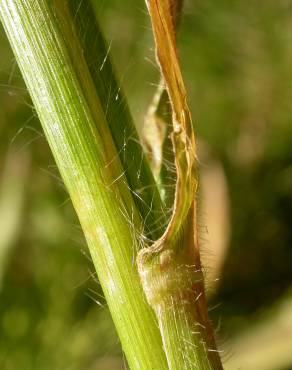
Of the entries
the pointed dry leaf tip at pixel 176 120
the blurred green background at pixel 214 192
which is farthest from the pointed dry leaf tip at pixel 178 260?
the blurred green background at pixel 214 192

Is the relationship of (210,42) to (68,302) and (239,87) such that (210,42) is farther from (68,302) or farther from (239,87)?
(68,302)

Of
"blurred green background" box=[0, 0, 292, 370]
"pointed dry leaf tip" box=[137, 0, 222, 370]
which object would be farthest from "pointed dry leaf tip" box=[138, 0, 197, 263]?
Result: "blurred green background" box=[0, 0, 292, 370]

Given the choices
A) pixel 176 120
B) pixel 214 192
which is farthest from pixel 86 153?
pixel 214 192

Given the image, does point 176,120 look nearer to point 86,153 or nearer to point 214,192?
point 86,153

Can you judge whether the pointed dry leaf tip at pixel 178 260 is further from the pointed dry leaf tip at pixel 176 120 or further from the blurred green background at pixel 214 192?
the blurred green background at pixel 214 192

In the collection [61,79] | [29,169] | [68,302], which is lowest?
[68,302]

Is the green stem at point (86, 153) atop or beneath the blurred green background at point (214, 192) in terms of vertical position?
atop

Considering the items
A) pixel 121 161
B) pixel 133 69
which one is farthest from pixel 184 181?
pixel 133 69
